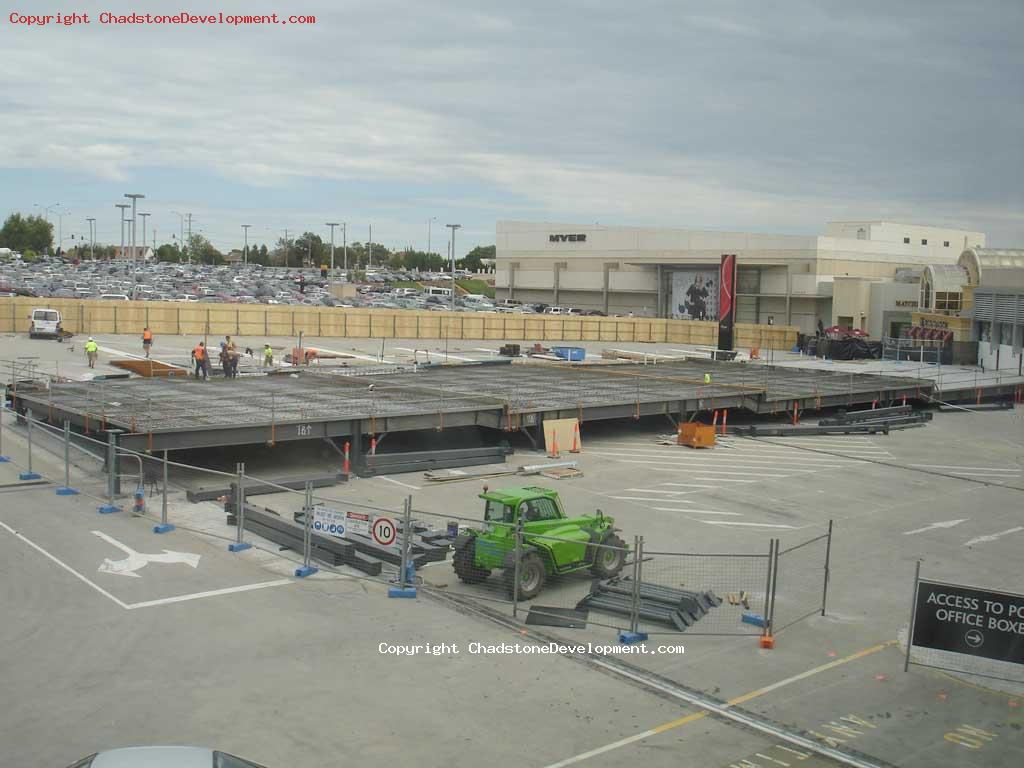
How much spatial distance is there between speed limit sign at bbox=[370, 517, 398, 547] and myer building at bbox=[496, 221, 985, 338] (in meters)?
68.3

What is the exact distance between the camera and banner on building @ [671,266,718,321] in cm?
9138

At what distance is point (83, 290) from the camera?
3489 inches

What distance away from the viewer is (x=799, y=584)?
A: 1725cm

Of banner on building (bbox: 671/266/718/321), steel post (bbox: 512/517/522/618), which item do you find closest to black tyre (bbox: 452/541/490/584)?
steel post (bbox: 512/517/522/618)

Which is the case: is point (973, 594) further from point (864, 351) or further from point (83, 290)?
point (83, 290)

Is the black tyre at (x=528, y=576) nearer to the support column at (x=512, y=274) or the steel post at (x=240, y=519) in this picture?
the steel post at (x=240, y=519)

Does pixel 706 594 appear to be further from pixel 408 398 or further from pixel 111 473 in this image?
pixel 408 398

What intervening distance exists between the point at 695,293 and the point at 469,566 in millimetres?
79505

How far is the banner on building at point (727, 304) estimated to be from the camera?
6291 cm

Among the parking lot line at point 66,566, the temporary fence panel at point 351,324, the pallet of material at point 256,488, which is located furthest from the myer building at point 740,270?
the parking lot line at point 66,566

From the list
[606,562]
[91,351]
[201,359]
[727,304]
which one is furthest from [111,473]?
[727,304]

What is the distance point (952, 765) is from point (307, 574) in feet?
33.5

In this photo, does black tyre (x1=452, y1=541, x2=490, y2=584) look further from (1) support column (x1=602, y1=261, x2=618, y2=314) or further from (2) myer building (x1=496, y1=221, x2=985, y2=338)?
(1) support column (x1=602, y1=261, x2=618, y2=314)

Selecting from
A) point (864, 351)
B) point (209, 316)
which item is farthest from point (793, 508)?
point (209, 316)
